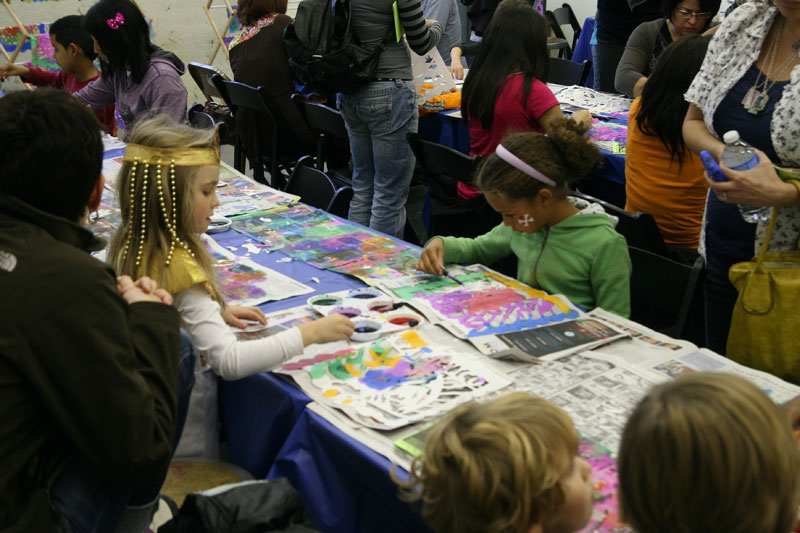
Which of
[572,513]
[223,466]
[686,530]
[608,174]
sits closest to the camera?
[686,530]

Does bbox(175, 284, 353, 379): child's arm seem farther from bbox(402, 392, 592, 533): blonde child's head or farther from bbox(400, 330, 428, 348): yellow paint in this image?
bbox(402, 392, 592, 533): blonde child's head

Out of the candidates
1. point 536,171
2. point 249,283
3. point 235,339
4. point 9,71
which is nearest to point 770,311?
point 536,171

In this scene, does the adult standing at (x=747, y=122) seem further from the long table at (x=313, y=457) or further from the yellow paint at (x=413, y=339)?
the yellow paint at (x=413, y=339)

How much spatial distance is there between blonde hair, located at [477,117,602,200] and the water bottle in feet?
1.22

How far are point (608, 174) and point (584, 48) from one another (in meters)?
3.15

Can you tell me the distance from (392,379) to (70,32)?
3.40 meters

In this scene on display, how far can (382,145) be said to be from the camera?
141 inches

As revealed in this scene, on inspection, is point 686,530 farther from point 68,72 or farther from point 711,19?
point 68,72

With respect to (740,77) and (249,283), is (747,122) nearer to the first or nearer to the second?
(740,77)

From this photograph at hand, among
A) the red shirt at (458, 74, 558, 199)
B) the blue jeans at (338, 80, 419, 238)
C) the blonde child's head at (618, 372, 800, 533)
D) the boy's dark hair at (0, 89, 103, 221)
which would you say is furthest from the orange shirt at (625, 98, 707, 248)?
the boy's dark hair at (0, 89, 103, 221)

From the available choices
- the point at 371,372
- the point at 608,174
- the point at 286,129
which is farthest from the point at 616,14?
the point at 371,372

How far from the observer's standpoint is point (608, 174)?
325cm

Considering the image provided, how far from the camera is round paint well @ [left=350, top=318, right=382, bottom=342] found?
65.5 inches

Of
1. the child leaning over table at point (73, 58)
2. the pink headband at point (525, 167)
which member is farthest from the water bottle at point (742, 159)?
the child leaning over table at point (73, 58)
